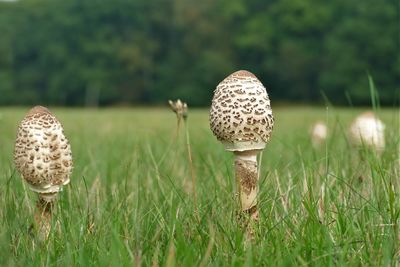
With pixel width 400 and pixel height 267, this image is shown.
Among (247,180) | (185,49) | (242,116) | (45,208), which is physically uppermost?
(185,49)

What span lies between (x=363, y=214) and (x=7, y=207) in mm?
1090

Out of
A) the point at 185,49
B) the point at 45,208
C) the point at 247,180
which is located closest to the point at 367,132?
the point at 247,180

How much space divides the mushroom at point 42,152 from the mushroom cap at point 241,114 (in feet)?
1.55

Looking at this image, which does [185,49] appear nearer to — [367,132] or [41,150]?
[367,132]

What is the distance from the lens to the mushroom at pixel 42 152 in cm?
171

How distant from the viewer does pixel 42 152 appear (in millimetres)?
1721

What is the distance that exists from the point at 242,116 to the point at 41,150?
602 mm

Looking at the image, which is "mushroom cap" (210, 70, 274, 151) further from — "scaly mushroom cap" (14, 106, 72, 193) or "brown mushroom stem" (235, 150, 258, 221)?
"scaly mushroom cap" (14, 106, 72, 193)

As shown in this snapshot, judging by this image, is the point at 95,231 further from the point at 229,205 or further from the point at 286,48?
the point at 286,48

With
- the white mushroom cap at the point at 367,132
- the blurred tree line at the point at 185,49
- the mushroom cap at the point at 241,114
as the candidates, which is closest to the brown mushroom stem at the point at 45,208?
the mushroom cap at the point at 241,114

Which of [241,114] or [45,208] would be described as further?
[45,208]

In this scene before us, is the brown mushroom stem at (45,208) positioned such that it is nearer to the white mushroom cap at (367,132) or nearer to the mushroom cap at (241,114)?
the mushroom cap at (241,114)

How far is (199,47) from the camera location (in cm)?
3934

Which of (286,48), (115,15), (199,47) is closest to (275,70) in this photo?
(286,48)
